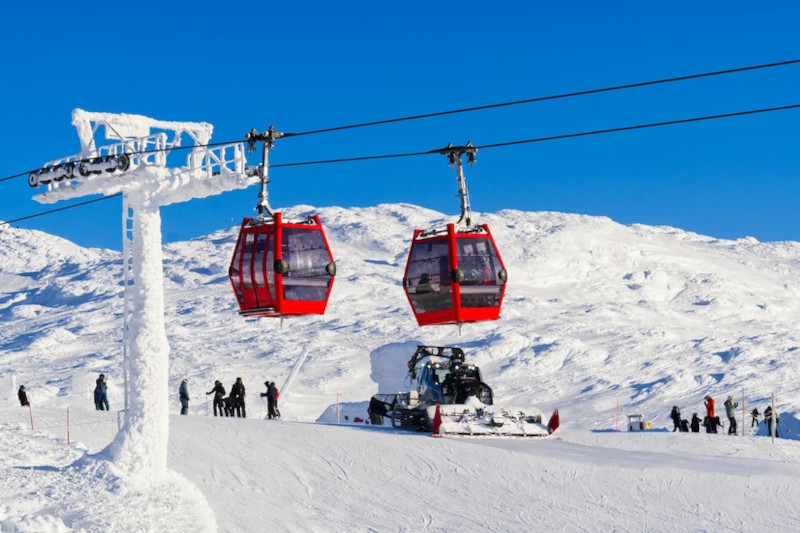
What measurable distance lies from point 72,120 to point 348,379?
49.2 meters

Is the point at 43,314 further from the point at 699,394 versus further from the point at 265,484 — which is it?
the point at 265,484

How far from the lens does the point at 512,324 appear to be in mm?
84312

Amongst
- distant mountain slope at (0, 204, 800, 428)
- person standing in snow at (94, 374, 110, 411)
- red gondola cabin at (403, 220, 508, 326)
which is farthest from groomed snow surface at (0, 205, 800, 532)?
red gondola cabin at (403, 220, 508, 326)

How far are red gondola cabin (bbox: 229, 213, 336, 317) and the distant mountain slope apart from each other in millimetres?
31097

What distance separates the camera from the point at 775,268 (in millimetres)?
121438

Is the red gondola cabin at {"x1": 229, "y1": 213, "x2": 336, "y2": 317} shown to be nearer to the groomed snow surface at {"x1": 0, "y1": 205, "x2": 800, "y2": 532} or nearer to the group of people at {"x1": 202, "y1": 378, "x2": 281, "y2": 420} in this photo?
the groomed snow surface at {"x1": 0, "y1": 205, "x2": 800, "y2": 532}

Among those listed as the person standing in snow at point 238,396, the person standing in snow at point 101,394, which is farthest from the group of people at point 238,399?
the person standing in snow at point 101,394

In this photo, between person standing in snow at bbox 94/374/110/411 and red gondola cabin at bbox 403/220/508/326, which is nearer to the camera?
red gondola cabin at bbox 403/220/508/326

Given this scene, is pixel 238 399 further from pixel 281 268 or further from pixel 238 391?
pixel 281 268

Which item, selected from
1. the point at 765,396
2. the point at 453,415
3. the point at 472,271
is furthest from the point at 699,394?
the point at 472,271

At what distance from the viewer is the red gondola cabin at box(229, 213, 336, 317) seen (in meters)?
20.0

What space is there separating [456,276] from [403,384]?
30.1 m

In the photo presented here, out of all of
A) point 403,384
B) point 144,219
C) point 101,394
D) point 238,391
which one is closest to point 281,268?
point 144,219

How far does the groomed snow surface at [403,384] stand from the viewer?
1955 centimetres
